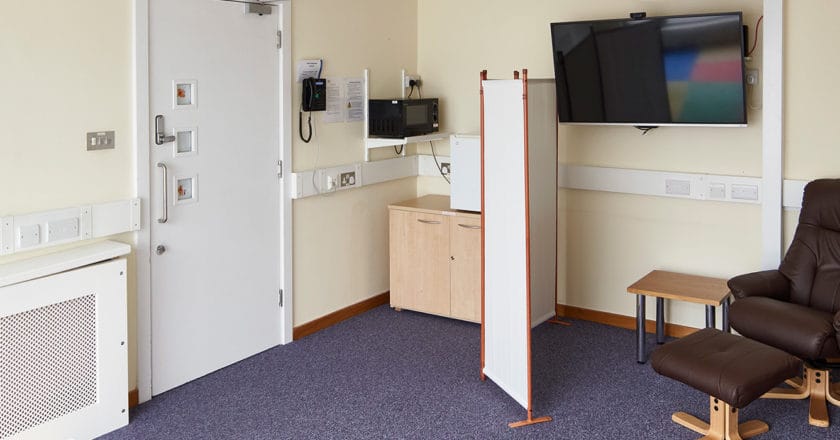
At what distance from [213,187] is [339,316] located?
144cm

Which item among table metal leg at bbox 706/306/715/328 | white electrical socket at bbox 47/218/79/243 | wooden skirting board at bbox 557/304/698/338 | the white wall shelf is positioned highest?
the white wall shelf

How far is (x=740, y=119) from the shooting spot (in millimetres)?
4488

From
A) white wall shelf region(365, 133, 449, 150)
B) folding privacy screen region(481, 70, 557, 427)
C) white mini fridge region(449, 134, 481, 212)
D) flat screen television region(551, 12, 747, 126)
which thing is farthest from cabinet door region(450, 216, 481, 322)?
flat screen television region(551, 12, 747, 126)

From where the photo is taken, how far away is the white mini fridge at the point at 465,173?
5.23 m

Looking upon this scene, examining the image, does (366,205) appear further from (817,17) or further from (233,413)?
(817,17)

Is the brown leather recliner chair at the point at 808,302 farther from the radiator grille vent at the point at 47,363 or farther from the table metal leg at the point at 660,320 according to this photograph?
the radiator grille vent at the point at 47,363

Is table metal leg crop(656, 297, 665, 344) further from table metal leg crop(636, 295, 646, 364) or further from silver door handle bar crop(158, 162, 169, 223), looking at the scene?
silver door handle bar crop(158, 162, 169, 223)

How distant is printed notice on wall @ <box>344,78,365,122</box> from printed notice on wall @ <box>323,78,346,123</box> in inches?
2.0

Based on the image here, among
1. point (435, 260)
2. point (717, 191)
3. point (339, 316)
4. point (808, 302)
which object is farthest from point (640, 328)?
point (339, 316)

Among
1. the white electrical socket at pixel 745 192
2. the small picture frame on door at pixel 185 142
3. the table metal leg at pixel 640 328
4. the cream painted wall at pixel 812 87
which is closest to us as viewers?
the small picture frame on door at pixel 185 142

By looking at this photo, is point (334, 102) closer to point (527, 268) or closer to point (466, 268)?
point (466, 268)

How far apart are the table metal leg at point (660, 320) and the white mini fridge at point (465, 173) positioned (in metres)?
1.26

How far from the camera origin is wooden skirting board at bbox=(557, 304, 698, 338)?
512 centimetres

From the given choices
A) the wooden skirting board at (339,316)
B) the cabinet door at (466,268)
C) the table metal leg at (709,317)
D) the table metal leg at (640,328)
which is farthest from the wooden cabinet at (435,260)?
the table metal leg at (709,317)
